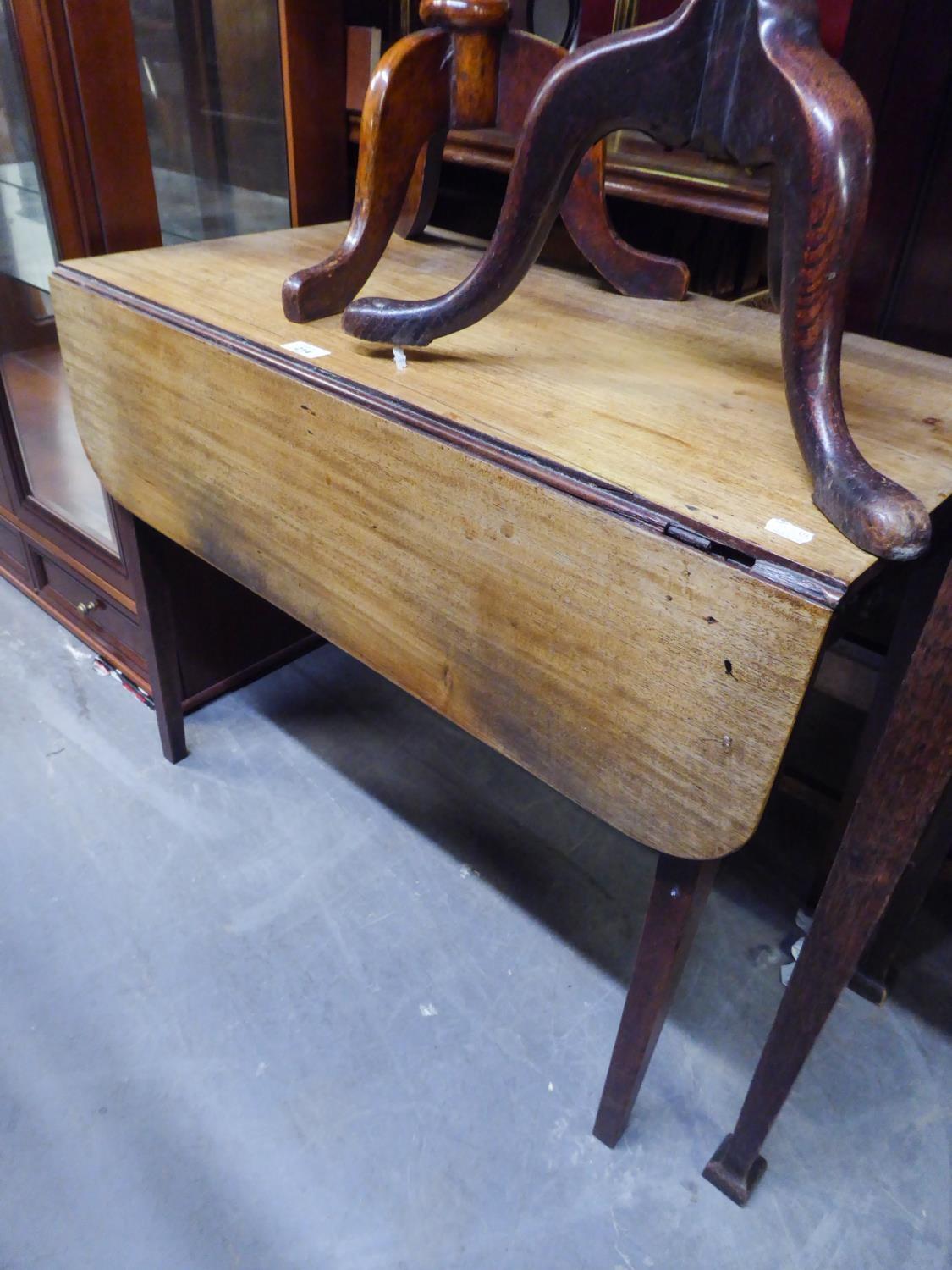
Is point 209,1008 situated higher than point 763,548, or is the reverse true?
point 763,548

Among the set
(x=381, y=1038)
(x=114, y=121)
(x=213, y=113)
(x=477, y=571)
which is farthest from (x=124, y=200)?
(x=381, y=1038)

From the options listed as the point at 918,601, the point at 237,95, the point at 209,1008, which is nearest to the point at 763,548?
the point at 918,601

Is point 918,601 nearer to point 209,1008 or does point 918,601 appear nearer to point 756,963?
point 756,963

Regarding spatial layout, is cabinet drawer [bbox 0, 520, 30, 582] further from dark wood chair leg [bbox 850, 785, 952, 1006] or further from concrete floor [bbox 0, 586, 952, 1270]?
dark wood chair leg [bbox 850, 785, 952, 1006]

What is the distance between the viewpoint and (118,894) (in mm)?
1227

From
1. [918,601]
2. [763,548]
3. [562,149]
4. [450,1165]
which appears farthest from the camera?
[450,1165]

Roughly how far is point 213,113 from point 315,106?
0.49ft

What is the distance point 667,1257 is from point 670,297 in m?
1.02

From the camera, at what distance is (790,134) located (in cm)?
59

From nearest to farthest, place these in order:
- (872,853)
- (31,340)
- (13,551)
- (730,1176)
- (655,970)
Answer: (872,853)
(655,970)
(730,1176)
(31,340)
(13,551)

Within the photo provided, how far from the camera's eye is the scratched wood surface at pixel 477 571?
577 mm

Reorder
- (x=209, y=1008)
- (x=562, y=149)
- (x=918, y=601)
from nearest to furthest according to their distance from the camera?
1. (x=562, y=149)
2. (x=918, y=601)
3. (x=209, y=1008)

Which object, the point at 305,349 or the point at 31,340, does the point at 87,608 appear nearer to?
the point at 31,340

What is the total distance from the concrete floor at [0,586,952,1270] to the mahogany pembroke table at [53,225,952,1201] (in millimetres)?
109
